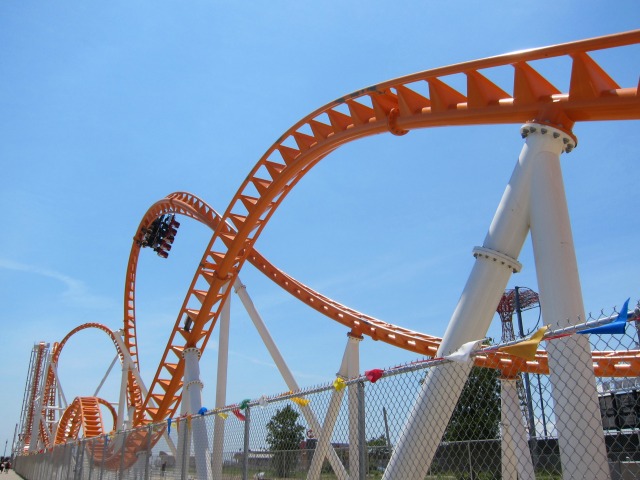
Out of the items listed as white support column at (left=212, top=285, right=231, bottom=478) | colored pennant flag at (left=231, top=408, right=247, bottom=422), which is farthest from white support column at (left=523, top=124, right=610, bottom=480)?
white support column at (left=212, top=285, right=231, bottom=478)

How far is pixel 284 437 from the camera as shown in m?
5.20

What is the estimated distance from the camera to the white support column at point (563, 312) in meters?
3.49

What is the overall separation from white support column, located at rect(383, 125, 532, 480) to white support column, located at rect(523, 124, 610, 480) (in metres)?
0.17

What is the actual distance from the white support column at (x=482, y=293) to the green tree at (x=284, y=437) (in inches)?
34.8

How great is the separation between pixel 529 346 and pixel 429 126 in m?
4.72

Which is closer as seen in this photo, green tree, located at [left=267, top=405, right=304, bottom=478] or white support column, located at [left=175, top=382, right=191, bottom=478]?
green tree, located at [left=267, top=405, right=304, bottom=478]

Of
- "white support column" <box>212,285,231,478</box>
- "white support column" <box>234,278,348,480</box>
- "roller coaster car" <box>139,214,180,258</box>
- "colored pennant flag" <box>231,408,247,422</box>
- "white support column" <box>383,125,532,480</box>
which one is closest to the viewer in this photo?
"white support column" <box>383,125,532,480</box>

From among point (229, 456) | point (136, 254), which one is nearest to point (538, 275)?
point (229, 456)

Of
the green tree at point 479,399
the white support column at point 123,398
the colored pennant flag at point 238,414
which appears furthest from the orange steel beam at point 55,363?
the colored pennant flag at point 238,414

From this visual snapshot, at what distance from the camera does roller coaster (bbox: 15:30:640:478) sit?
472 cm

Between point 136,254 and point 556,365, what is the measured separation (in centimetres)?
1930

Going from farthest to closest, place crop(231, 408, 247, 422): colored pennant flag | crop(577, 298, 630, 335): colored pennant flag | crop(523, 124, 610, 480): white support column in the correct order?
crop(231, 408, 247, 422): colored pennant flag < crop(523, 124, 610, 480): white support column < crop(577, 298, 630, 335): colored pennant flag

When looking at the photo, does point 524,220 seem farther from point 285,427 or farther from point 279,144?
point 279,144

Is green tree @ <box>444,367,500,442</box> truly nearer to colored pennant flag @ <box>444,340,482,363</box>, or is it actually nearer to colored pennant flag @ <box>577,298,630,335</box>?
colored pennant flag @ <box>444,340,482,363</box>
